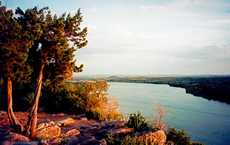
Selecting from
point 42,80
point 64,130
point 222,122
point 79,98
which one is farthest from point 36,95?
point 222,122

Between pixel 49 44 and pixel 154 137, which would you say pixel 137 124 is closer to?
pixel 154 137

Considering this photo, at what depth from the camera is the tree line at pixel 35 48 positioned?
15250 millimetres

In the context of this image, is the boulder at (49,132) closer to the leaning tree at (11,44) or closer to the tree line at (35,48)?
the tree line at (35,48)

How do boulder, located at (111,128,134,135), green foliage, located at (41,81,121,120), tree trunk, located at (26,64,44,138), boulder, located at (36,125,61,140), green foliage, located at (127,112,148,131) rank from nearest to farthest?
boulder, located at (111,128,134,135) < green foliage, located at (127,112,148,131) < tree trunk, located at (26,64,44,138) < boulder, located at (36,125,61,140) < green foliage, located at (41,81,121,120)

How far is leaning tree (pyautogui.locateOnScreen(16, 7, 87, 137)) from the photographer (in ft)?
51.2

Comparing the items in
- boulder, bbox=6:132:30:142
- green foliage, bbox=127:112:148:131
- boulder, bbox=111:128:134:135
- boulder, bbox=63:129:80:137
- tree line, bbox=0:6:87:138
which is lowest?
boulder, bbox=63:129:80:137

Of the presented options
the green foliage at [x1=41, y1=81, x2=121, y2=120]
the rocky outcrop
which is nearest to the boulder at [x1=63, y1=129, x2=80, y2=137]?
the rocky outcrop

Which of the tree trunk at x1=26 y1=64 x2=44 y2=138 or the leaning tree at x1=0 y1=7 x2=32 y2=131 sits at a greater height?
the leaning tree at x1=0 y1=7 x2=32 y2=131

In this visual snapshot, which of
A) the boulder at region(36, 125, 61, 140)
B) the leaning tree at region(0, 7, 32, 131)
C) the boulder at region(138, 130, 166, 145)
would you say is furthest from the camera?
the boulder at region(36, 125, 61, 140)

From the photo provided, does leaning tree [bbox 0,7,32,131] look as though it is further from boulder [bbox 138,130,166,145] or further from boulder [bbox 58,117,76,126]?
boulder [bbox 138,130,166,145]

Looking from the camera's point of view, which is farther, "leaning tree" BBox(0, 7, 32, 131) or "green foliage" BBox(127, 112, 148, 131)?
"green foliage" BBox(127, 112, 148, 131)

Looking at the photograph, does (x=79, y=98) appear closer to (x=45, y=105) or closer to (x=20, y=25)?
(x=45, y=105)

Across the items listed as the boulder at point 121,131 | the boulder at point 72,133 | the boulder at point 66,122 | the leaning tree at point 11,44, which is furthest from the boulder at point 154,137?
the boulder at point 66,122

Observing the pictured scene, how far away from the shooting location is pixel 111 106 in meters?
28.3
